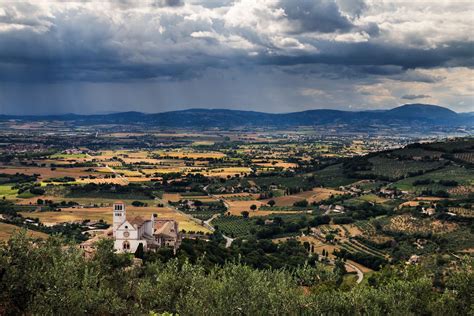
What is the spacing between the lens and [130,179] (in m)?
183

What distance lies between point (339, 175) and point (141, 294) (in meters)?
155

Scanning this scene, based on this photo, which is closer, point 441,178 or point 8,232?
point 8,232

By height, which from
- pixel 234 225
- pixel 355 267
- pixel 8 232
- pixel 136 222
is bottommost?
pixel 234 225

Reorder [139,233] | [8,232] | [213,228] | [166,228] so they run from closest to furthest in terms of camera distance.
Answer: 1. [139,233]
2. [166,228]
3. [8,232]
4. [213,228]

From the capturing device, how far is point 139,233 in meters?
72.8

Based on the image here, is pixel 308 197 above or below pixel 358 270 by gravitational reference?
above

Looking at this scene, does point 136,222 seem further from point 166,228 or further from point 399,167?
point 399,167

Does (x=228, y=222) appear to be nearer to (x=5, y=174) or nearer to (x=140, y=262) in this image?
(x=140, y=262)

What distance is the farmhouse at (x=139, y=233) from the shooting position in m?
72.1

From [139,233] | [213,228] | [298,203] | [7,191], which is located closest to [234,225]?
[213,228]

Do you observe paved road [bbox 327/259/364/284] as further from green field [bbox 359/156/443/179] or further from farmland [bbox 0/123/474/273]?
green field [bbox 359/156/443/179]

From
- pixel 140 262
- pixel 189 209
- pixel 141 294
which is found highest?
pixel 141 294

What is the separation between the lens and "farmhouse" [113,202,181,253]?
72.1 m

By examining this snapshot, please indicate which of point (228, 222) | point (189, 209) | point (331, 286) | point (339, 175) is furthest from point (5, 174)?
point (331, 286)
